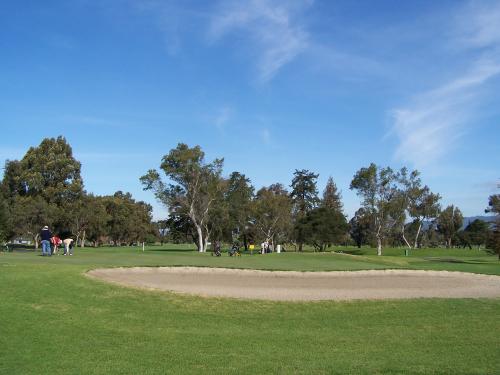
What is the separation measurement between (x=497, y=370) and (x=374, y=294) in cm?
1332

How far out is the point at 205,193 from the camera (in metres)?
70.8

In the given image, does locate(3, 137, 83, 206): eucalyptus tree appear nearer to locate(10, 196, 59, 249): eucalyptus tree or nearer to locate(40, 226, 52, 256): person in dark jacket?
locate(10, 196, 59, 249): eucalyptus tree

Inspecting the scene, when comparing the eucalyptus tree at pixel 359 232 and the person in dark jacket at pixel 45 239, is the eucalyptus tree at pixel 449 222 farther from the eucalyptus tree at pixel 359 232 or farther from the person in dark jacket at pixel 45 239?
the person in dark jacket at pixel 45 239

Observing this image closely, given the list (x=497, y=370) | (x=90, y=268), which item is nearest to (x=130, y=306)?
(x=90, y=268)

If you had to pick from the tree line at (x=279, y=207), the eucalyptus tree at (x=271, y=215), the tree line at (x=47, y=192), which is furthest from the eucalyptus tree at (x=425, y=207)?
the tree line at (x=47, y=192)

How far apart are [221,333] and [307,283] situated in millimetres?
13491

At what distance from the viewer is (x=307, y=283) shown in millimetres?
26766

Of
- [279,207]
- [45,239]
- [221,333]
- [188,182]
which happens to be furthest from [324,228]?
[221,333]

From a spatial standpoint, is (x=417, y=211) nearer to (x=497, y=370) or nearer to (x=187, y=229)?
(x=187, y=229)

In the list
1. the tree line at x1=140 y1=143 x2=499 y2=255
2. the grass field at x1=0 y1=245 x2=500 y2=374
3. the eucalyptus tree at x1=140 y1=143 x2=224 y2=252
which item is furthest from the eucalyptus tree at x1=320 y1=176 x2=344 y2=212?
the grass field at x1=0 y1=245 x2=500 y2=374

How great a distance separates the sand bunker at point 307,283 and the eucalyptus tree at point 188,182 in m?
38.9

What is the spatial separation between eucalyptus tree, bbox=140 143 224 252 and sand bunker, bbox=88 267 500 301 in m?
38.9

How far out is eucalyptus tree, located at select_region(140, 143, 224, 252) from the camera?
6819 centimetres

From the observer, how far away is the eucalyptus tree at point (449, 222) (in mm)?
123375
